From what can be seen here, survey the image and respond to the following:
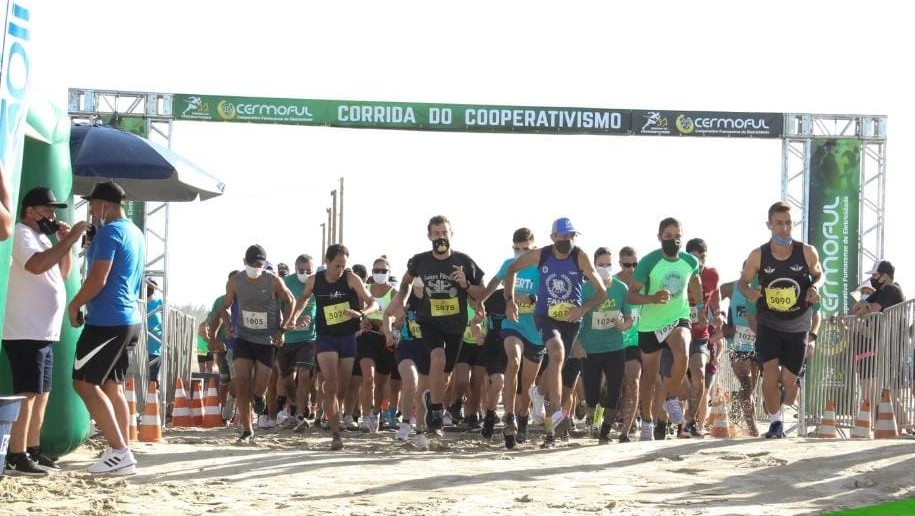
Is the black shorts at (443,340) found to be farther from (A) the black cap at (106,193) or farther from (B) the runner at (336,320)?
(A) the black cap at (106,193)

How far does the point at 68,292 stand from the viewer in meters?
10.3

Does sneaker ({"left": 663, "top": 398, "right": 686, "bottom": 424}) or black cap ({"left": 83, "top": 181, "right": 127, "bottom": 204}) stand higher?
black cap ({"left": 83, "top": 181, "right": 127, "bottom": 204})

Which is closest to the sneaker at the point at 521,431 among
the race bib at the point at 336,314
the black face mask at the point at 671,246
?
the race bib at the point at 336,314

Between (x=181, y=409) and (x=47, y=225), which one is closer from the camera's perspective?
(x=47, y=225)

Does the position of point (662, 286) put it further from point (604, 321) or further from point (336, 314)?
point (336, 314)

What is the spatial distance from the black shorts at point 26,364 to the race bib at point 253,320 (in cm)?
415

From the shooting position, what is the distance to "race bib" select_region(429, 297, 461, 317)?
40.5ft

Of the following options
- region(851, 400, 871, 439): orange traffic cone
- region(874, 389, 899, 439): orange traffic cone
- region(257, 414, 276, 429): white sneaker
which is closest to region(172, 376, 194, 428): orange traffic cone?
region(257, 414, 276, 429): white sneaker

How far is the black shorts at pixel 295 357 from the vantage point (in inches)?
626

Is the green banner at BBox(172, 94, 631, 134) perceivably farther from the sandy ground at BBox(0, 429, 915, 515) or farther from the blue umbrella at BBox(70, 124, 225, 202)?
the sandy ground at BBox(0, 429, 915, 515)

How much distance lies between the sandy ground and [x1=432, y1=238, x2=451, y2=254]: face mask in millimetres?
1715

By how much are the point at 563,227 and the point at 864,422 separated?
496 centimetres

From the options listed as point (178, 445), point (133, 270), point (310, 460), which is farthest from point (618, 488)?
point (178, 445)

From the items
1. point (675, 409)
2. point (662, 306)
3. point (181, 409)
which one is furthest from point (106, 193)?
point (181, 409)
